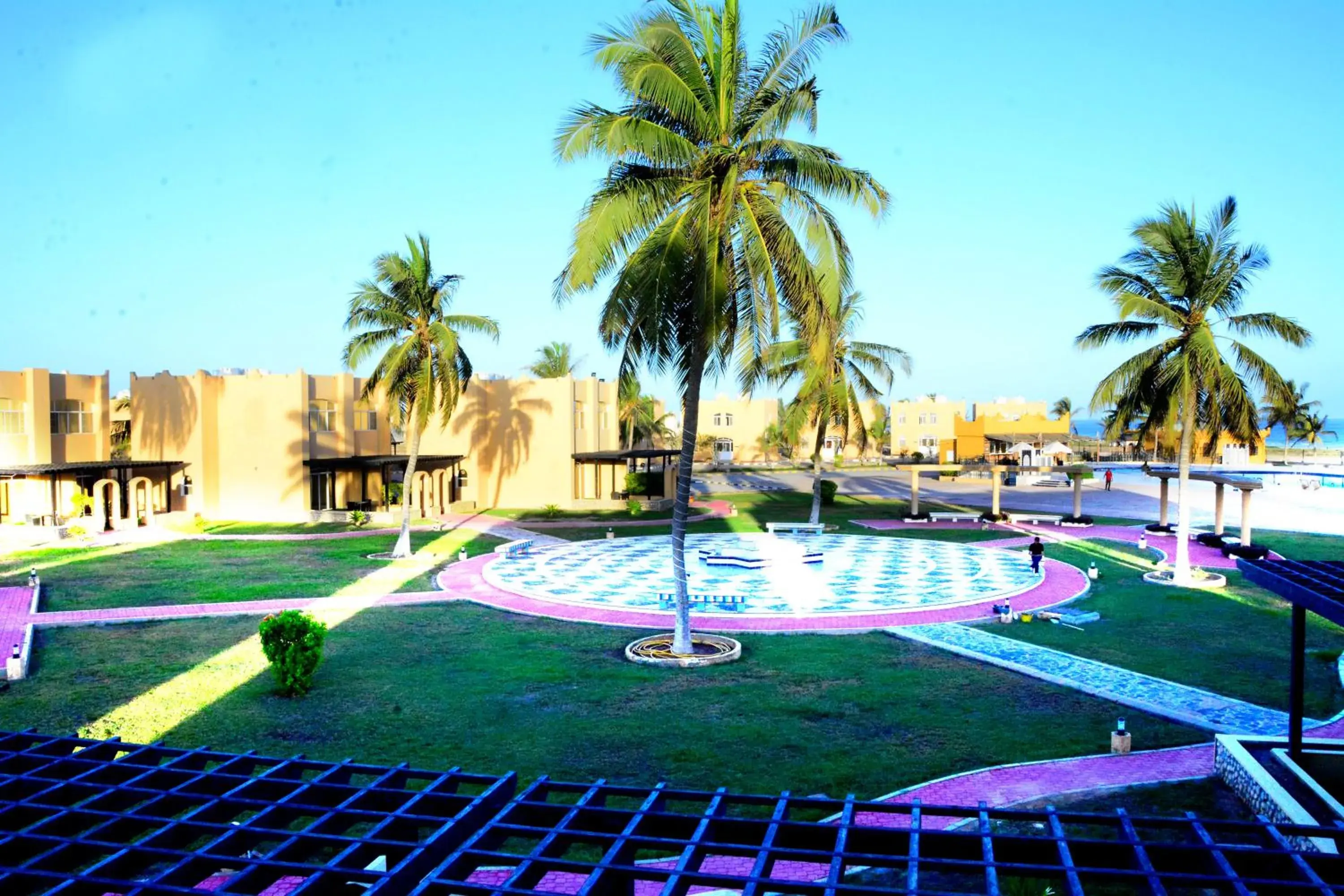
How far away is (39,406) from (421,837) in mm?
35833

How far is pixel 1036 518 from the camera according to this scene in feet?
132

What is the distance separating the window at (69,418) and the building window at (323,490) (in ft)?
30.8

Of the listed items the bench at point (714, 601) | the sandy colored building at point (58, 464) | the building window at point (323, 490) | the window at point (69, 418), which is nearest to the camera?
the bench at point (714, 601)

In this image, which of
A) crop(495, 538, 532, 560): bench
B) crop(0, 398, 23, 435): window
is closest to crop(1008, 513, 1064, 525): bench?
crop(495, 538, 532, 560): bench

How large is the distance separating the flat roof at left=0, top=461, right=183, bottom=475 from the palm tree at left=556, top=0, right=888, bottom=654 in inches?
1066

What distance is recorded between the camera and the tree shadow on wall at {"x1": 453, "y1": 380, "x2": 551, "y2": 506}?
45781mm

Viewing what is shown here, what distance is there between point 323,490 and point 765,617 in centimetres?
2744

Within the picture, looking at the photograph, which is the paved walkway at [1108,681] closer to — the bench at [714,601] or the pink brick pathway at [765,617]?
the pink brick pathway at [765,617]

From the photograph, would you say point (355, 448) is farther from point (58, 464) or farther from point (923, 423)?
point (923, 423)

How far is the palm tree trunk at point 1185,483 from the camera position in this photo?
23.5m

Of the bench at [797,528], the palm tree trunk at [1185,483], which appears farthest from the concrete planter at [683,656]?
the bench at [797,528]

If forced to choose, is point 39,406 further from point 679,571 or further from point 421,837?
point 421,837

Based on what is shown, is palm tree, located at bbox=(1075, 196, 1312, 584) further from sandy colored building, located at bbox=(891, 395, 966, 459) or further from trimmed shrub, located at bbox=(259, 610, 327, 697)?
sandy colored building, located at bbox=(891, 395, 966, 459)

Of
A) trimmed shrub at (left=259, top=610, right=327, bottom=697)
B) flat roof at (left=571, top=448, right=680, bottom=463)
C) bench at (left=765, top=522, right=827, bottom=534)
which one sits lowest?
bench at (left=765, top=522, right=827, bottom=534)
